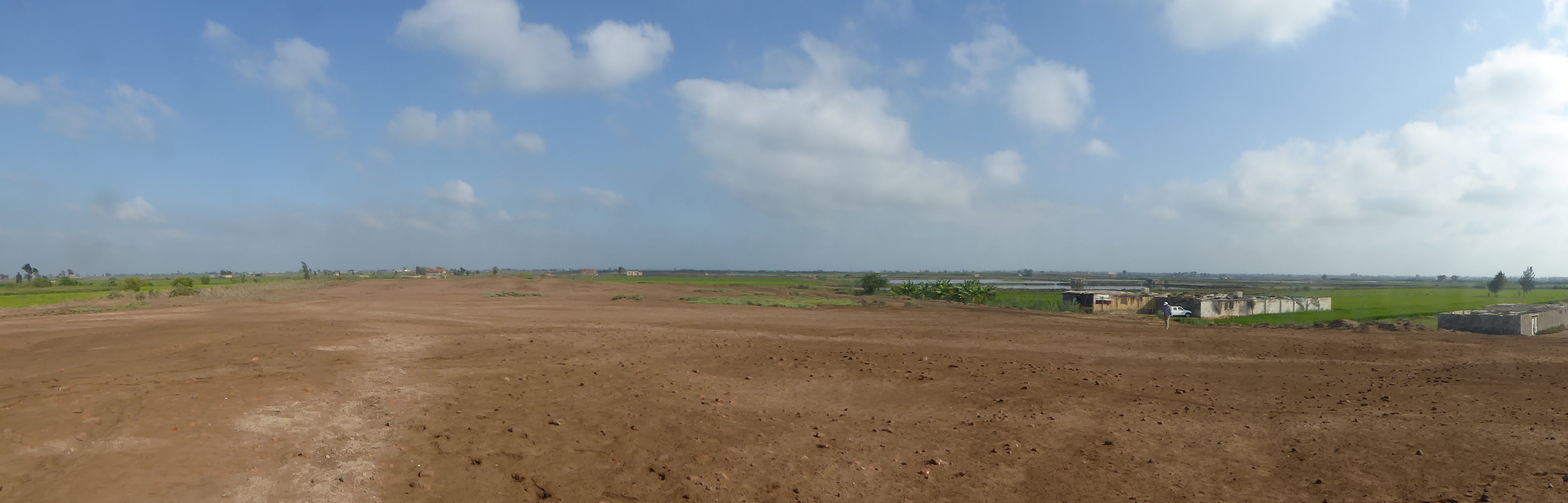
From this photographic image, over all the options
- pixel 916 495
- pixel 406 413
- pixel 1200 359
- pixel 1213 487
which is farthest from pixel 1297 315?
pixel 406 413

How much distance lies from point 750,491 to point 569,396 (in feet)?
18.5

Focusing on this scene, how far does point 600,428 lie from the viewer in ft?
30.7

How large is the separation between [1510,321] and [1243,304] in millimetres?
18034

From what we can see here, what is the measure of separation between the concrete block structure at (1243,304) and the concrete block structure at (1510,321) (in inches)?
474

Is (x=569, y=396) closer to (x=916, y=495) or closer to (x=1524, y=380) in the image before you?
(x=916, y=495)

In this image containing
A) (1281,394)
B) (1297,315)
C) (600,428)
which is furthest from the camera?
(1297,315)

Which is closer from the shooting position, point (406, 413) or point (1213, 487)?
point (1213, 487)

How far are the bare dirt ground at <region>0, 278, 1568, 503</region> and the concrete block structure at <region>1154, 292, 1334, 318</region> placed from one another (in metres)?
21.4

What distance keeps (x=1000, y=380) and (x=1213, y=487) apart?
650 cm

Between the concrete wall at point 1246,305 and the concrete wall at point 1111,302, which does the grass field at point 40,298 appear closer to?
the concrete wall at point 1111,302

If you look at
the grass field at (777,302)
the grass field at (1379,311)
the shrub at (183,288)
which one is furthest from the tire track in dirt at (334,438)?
the shrub at (183,288)

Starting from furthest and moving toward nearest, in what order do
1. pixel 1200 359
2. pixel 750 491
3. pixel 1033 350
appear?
pixel 1033 350 → pixel 1200 359 → pixel 750 491

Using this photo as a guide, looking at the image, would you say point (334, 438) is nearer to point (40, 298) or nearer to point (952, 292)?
point (952, 292)

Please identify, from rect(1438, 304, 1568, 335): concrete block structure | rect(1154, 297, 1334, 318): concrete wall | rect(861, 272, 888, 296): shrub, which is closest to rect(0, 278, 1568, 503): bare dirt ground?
rect(1438, 304, 1568, 335): concrete block structure
